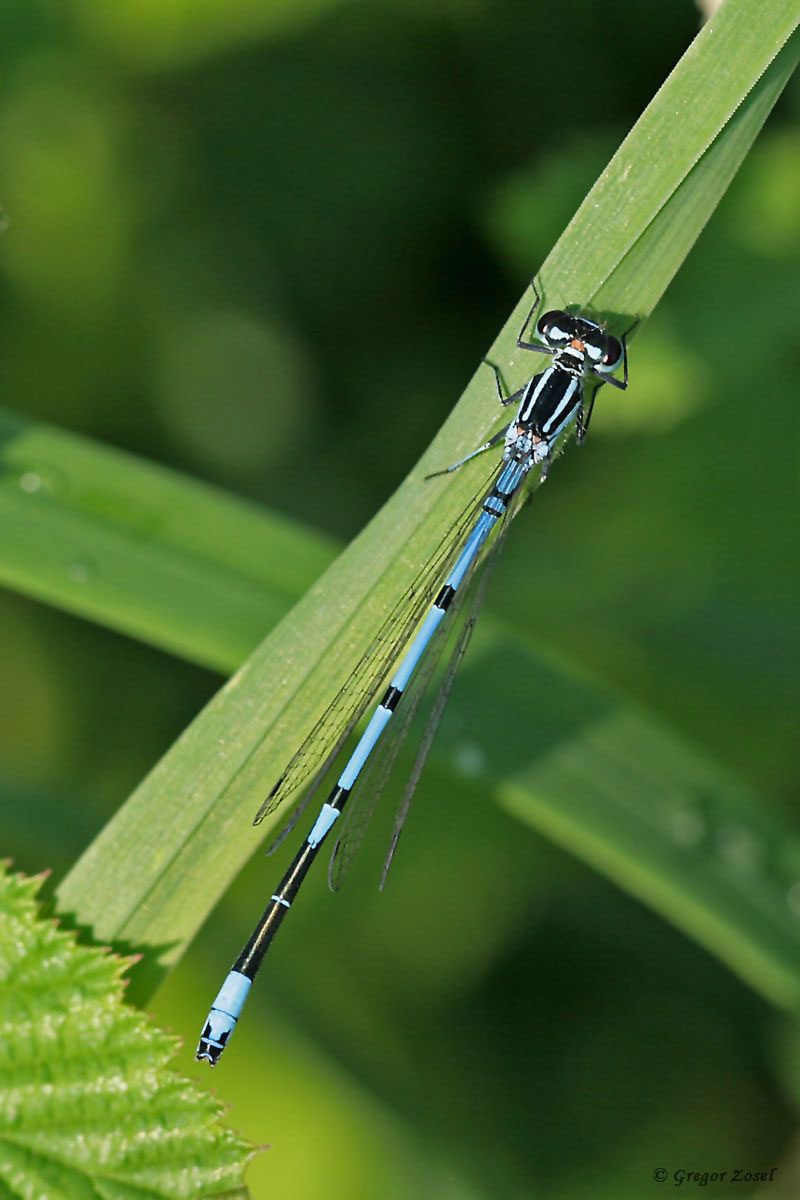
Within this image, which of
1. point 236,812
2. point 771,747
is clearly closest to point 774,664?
point 771,747

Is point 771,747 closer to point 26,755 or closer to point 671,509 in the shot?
point 671,509

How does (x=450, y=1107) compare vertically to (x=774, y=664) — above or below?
below

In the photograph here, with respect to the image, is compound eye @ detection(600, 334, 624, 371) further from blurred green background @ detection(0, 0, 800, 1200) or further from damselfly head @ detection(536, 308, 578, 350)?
blurred green background @ detection(0, 0, 800, 1200)

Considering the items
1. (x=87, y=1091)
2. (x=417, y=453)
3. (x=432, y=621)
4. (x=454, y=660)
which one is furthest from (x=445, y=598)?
(x=417, y=453)

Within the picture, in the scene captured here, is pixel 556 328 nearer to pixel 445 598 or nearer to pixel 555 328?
pixel 555 328

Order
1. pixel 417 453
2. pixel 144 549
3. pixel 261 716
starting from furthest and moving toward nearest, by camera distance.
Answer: pixel 417 453
pixel 144 549
pixel 261 716

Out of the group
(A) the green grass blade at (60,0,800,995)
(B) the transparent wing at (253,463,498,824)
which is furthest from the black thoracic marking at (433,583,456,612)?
(A) the green grass blade at (60,0,800,995)
